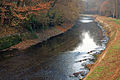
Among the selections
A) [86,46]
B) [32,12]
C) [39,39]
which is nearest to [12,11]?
[32,12]

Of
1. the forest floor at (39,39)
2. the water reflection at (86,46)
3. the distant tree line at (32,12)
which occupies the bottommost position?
the water reflection at (86,46)

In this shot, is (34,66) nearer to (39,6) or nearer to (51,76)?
(51,76)

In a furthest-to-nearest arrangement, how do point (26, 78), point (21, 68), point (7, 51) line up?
point (7, 51) < point (21, 68) < point (26, 78)

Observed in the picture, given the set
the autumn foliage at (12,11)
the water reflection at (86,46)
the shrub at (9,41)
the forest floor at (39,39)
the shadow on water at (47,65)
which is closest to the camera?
the shadow on water at (47,65)

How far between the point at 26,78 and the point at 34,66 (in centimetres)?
303

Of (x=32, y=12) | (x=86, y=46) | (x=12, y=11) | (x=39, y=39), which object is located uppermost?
(x=12, y=11)

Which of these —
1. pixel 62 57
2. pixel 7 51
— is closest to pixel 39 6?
pixel 7 51

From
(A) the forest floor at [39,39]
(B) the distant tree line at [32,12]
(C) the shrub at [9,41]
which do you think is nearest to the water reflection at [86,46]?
(A) the forest floor at [39,39]

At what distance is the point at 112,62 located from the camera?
47.6ft

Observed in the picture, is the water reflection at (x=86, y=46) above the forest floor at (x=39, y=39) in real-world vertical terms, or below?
below

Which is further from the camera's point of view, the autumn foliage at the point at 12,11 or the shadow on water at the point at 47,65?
the autumn foliage at the point at 12,11

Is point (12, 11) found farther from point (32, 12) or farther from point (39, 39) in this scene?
point (39, 39)

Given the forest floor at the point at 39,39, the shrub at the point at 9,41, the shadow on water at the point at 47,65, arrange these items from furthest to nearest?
1. the forest floor at the point at 39,39
2. the shrub at the point at 9,41
3. the shadow on water at the point at 47,65

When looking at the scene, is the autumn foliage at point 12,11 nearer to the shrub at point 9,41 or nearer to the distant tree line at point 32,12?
the distant tree line at point 32,12
